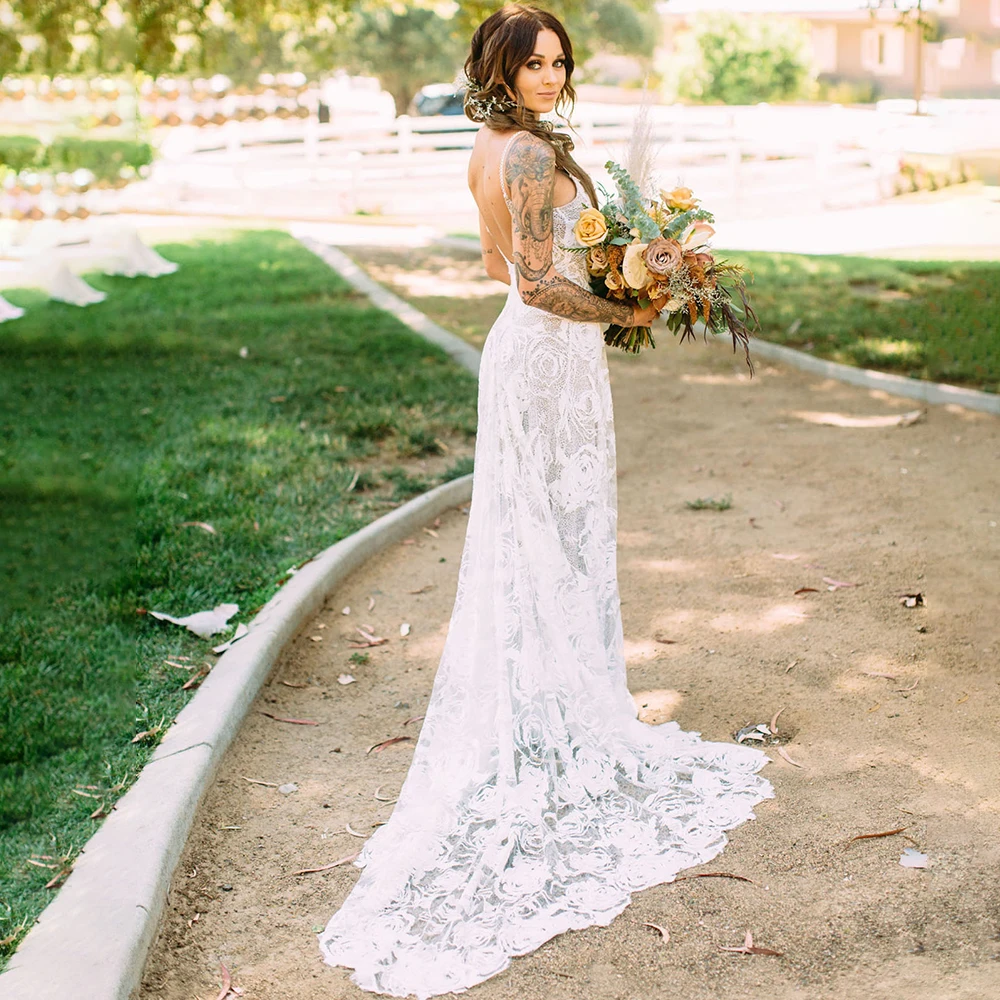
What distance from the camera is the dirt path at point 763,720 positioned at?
2934mm

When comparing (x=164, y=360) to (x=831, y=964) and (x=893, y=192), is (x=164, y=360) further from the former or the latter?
(x=893, y=192)

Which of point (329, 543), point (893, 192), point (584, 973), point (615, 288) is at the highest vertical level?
point (893, 192)

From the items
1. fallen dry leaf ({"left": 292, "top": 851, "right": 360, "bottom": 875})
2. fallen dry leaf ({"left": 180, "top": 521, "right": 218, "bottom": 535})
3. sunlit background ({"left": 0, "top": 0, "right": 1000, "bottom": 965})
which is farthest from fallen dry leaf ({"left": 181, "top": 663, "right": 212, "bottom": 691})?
fallen dry leaf ({"left": 180, "top": 521, "right": 218, "bottom": 535})

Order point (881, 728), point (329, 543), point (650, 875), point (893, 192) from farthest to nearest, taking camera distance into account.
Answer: point (893, 192), point (329, 543), point (881, 728), point (650, 875)

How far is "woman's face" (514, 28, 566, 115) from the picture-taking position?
3186 millimetres

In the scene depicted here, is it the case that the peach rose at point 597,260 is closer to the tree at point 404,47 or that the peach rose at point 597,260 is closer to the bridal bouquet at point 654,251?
the bridal bouquet at point 654,251

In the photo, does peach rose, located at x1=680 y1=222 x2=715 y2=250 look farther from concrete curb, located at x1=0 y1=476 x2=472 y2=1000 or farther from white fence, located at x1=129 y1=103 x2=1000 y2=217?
white fence, located at x1=129 y1=103 x2=1000 y2=217

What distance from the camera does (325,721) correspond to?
4.39 metres

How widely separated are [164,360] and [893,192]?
1454 centimetres

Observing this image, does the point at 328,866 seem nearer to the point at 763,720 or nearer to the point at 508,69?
the point at 763,720

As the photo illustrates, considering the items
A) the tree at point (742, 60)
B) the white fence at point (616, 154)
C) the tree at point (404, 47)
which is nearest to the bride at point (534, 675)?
the white fence at point (616, 154)

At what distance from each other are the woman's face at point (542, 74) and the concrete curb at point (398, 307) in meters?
5.65

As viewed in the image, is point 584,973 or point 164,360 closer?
point 584,973

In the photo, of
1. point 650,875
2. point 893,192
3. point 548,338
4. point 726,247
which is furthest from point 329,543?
point 893,192
